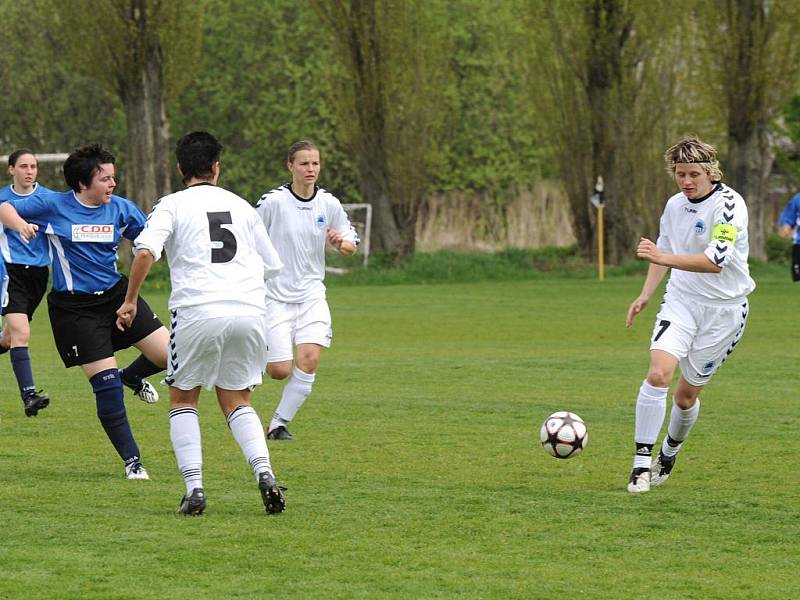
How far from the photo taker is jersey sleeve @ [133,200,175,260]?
22.4 ft

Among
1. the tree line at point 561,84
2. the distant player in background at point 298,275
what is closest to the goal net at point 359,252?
the tree line at point 561,84

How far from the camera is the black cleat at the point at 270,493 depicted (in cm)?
687

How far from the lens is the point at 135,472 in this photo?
8172 mm

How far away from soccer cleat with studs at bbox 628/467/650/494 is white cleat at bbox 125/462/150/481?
108 inches

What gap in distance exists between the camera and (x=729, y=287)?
7.94 meters

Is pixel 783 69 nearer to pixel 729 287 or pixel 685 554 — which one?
pixel 729 287

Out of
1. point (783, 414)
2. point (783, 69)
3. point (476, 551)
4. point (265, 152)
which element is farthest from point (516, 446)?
point (265, 152)

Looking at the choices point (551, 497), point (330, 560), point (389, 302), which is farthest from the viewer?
point (389, 302)

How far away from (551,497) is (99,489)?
2.47 metres

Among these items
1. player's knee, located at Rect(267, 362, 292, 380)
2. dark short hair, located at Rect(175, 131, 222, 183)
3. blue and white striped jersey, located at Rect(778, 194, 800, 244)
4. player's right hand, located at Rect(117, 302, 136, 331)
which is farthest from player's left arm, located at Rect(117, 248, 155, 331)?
blue and white striped jersey, located at Rect(778, 194, 800, 244)

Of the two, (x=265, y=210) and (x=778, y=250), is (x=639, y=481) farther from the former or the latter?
(x=778, y=250)

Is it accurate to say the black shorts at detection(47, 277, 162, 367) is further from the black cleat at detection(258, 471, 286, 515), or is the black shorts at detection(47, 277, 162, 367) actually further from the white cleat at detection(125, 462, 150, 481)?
the black cleat at detection(258, 471, 286, 515)

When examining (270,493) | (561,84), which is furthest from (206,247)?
(561,84)

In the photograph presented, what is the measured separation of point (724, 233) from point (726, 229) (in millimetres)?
33
